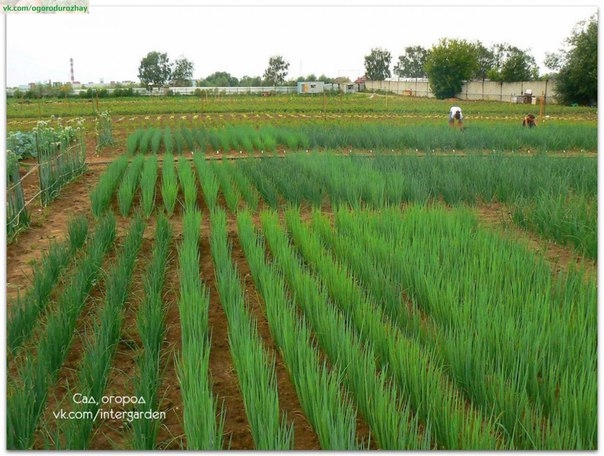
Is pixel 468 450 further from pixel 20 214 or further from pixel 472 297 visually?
pixel 20 214

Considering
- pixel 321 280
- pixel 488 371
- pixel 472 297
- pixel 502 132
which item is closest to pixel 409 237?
pixel 321 280

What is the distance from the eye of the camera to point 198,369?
2.28 m

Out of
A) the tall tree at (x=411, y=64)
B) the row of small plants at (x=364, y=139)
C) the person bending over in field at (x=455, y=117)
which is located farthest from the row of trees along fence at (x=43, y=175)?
the person bending over in field at (x=455, y=117)

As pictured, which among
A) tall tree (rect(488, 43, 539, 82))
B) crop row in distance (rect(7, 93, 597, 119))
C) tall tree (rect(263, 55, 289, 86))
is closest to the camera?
tall tree (rect(488, 43, 539, 82))

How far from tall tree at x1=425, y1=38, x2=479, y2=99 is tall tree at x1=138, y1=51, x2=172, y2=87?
1.81 metres

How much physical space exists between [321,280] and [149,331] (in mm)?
1035

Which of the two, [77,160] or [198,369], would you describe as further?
[77,160]

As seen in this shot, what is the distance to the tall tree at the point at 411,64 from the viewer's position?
440cm

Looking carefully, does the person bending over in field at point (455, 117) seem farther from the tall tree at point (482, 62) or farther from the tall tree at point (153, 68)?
the tall tree at point (153, 68)

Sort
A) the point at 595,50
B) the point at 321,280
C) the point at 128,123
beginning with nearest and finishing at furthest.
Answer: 1. the point at 595,50
2. the point at 321,280
3. the point at 128,123

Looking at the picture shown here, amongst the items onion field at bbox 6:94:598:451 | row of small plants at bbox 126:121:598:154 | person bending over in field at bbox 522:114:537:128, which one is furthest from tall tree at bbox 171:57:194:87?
person bending over in field at bbox 522:114:537:128

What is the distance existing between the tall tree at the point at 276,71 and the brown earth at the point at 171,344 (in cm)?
120

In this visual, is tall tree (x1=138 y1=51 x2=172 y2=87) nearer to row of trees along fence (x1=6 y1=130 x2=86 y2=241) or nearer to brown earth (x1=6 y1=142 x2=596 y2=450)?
brown earth (x1=6 y1=142 x2=596 y2=450)

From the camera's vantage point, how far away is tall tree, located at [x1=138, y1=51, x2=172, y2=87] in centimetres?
382
